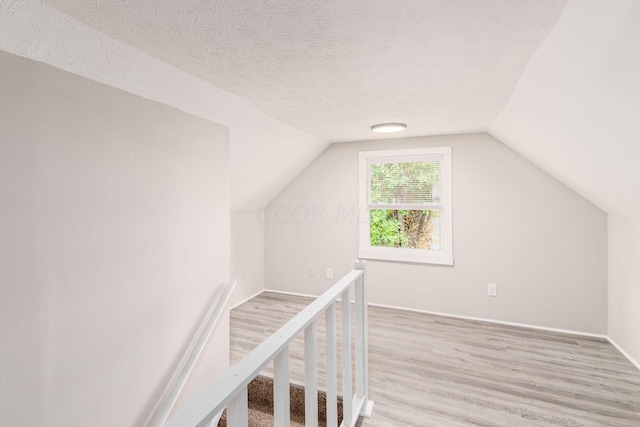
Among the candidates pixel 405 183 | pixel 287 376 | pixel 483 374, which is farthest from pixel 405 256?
pixel 287 376

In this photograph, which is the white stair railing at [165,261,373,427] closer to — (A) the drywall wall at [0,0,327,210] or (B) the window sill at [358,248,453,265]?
(A) the drywall wall at [0,0,327,210]

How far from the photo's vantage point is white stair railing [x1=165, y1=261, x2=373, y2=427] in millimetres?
673

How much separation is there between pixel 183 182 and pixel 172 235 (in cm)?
32

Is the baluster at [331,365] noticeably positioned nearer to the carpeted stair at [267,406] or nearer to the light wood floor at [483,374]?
the light wood floor at [483,374]

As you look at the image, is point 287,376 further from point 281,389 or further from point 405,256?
point 405,256

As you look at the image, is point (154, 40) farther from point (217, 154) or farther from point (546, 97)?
point (546, 97)

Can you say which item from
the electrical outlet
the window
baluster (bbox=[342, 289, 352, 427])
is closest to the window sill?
the window

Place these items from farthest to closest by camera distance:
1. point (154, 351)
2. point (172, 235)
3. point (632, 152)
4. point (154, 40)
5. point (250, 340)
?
point (250, 340) → point (172, 235) → point (154, 351) → point (632, 152) → point (154, 40)

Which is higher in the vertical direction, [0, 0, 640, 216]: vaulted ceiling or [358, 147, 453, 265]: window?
[0, 0, 640, 216]: vaulted ceiling

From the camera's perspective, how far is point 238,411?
76 cm

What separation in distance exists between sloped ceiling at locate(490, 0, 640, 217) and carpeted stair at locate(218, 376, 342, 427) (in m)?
2.15

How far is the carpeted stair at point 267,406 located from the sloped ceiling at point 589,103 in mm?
2152

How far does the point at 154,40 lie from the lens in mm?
1338

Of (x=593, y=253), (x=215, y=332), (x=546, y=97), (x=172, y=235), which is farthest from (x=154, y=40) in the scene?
(x=593, y=253)
